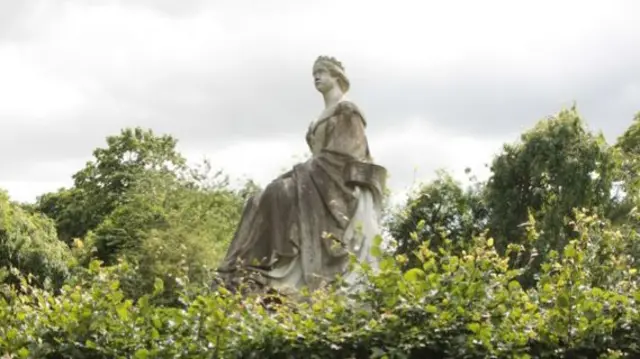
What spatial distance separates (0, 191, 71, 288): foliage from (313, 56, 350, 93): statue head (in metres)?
22.5

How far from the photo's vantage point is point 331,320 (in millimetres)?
11352

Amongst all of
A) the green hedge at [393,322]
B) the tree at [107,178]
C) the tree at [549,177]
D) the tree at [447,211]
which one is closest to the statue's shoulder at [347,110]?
the green hedge at [393,322]

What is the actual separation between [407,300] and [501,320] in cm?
66

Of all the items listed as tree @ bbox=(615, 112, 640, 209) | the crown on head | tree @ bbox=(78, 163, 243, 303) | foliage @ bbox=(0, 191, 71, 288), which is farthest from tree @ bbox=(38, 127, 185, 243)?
the crown on head

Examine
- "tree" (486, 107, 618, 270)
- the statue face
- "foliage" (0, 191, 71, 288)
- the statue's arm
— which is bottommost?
the statue's arm

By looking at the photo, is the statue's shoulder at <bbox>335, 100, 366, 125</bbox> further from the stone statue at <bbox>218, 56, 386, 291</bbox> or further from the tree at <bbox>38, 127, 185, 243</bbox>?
the tree at <bbox>38, 127, 185, 243</bbox>

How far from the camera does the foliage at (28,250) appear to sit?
40.6 metres

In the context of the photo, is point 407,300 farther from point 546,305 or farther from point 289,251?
point 289,251

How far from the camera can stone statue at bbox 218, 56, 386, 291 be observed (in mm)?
16906

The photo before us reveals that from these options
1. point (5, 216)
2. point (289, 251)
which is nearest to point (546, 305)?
point (289, 251)

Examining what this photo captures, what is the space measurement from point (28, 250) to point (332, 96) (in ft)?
79.4

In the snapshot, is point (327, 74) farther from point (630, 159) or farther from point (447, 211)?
point (447, 211)

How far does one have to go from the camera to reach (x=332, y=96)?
18094 millimetres

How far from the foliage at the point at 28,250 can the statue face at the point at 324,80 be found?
22546mm
